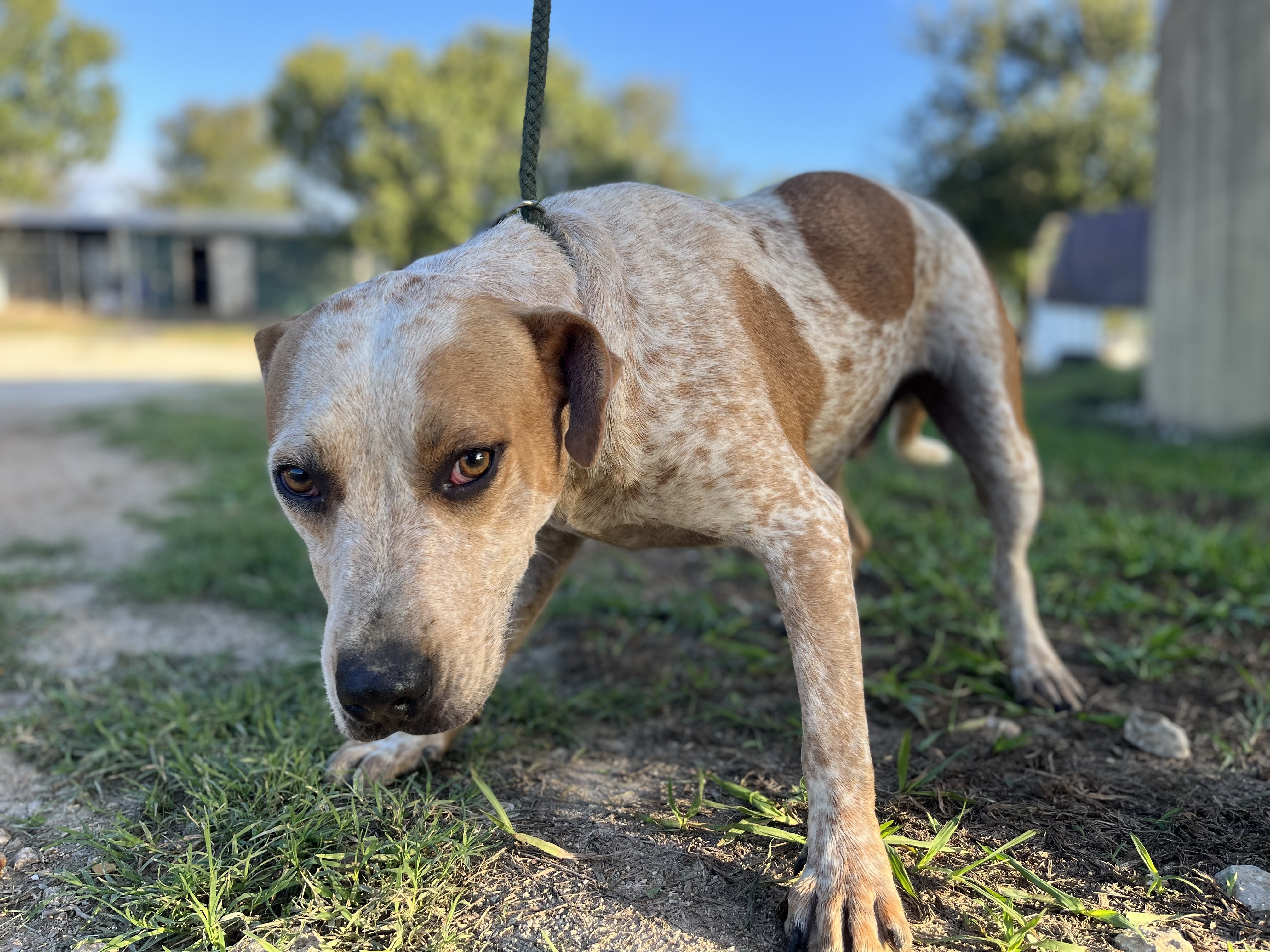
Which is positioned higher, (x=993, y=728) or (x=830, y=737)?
(x=830, y=737)

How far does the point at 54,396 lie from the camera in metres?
12.8

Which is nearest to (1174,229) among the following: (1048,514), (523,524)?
(1048,514)

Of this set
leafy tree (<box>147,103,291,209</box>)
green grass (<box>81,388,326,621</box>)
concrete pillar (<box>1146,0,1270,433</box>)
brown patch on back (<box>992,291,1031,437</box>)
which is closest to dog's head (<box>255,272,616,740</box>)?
brown patch on back (<box>992,291,1031,437</box>)

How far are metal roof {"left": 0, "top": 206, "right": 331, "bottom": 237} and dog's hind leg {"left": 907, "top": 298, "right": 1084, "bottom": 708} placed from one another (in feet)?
98.8

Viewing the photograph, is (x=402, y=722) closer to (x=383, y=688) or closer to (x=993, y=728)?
(x=383, y=688)

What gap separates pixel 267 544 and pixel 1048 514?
4.23m

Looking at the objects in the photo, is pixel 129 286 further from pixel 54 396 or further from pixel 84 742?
pixel 84 742

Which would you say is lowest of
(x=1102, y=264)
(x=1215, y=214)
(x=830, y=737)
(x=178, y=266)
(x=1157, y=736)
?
(x=178, y=266)

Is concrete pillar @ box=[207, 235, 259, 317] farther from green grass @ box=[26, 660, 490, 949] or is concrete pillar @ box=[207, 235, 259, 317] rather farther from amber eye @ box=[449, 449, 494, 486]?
amber eye @ box=[449, 449, 494, 486]

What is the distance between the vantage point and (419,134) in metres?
27.7

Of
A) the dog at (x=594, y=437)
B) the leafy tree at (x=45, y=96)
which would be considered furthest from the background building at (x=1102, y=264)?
the leafy tree at (x=45, y=96)

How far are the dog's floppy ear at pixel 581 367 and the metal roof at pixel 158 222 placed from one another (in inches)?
1210

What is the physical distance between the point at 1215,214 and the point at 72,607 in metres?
9.34

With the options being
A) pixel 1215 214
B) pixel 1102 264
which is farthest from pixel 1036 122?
pixel 1215 214
